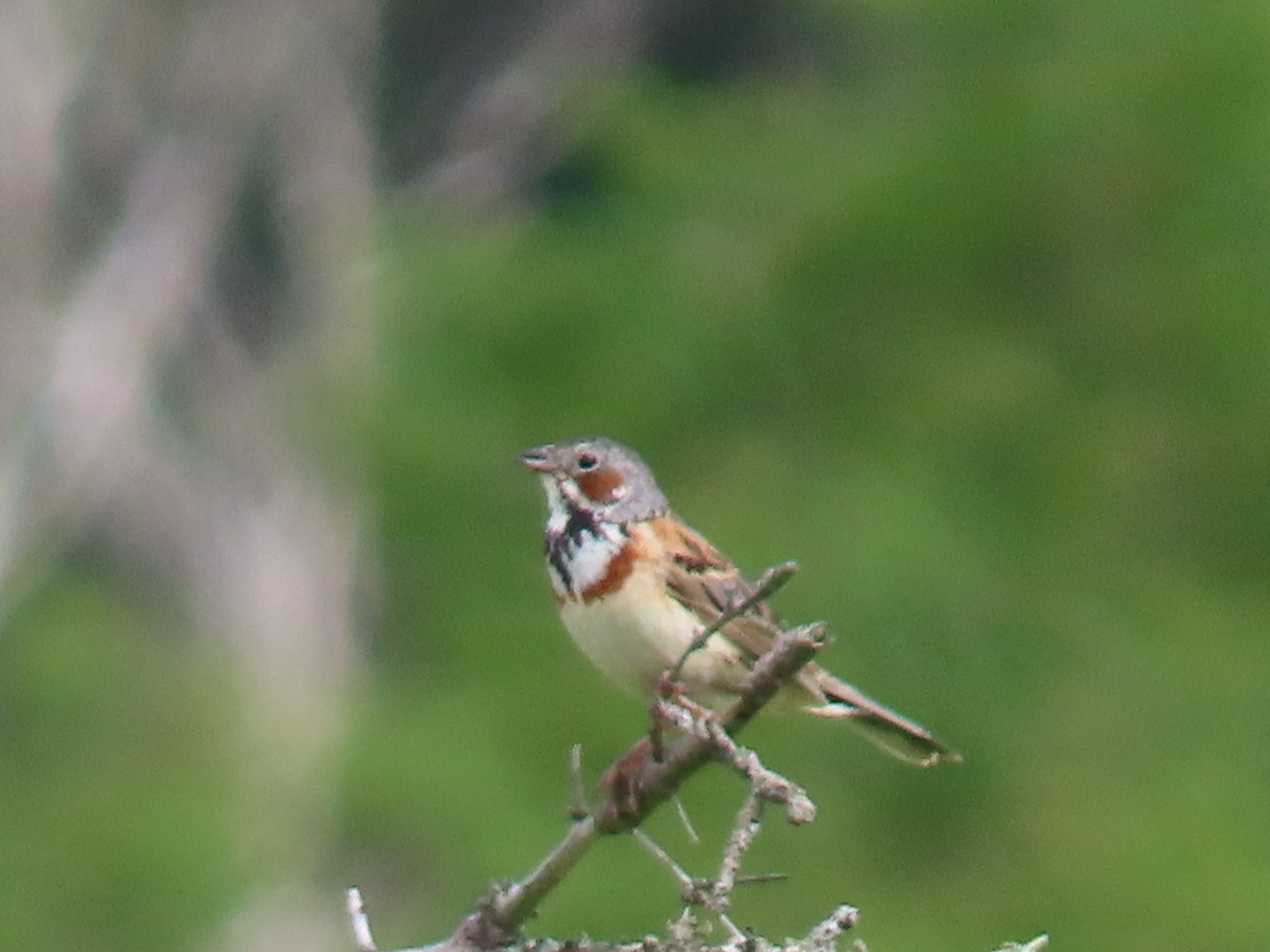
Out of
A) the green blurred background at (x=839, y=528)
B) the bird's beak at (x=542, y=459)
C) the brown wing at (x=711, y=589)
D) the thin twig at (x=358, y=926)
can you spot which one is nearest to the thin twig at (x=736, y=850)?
the thin twig at (x=358, y=926)

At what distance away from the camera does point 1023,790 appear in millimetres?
8312

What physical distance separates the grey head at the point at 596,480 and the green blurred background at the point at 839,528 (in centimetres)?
280

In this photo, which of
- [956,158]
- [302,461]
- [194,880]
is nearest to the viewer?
[956,158]

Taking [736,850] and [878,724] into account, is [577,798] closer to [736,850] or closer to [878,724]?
[736,850]

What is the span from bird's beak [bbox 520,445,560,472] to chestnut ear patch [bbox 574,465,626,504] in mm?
55

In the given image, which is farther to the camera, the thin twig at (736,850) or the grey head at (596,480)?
the grey head at (596,480)

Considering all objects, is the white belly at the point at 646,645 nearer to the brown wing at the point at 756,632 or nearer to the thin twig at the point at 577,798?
the brown wing at the point at 756,632

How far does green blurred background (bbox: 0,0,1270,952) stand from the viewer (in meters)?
8.16

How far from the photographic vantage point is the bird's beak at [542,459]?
188 inches

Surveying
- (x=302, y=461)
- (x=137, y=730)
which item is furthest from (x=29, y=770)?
(x=302, y=461)

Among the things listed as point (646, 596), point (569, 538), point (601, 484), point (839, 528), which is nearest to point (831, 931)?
point (646, 596)

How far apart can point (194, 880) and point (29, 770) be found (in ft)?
4.82

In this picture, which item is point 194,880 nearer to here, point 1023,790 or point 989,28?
point 1023,790

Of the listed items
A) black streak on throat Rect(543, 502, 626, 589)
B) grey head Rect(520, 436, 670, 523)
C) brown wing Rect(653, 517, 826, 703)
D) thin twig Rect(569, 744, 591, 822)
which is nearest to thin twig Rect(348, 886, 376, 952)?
thin twig Rect(569, 744, 591, 822)
